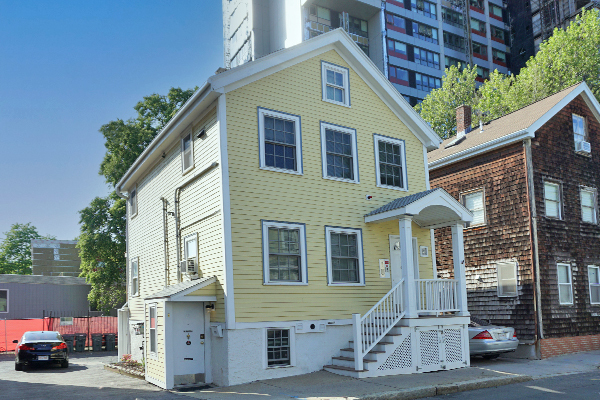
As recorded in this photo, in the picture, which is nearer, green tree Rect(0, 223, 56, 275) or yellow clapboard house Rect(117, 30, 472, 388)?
yellow clapboard house Rect(117, 30, 472, 388)

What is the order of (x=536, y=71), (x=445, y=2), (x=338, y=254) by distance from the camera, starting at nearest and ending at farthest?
(x=338, y=254)
(x=536, y=71)
(x=445, y=2)

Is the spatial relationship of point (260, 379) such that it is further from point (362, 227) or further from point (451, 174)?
point (451, 174)

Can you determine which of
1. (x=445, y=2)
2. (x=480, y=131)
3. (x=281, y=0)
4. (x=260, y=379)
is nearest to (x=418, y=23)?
(x=445, y=2)

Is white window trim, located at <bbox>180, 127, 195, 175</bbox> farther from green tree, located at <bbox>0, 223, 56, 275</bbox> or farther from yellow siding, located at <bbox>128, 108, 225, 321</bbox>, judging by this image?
green tree, located at <bbox>0, 223, 56, 275</bbox>

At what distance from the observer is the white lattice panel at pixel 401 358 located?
1282 centimetres

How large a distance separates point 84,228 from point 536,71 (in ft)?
94.4

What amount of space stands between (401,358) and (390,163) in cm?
592

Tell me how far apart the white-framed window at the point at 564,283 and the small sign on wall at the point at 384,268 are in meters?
6.43

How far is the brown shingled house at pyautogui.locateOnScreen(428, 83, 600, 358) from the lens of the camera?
17156 millimetres

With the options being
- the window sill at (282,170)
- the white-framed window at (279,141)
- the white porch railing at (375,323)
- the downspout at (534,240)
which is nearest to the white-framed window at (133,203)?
the white-framed window at (279,141)

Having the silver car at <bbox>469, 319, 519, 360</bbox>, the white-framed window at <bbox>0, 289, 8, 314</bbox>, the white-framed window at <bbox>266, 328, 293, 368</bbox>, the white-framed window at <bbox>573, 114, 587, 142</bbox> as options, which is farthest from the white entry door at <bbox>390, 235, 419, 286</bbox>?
the white-framed window at <bbox>0, 289, 8, 314</bbox>

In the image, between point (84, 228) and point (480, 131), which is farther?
point (84, 228)

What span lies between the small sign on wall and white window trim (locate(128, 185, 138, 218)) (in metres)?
10.0

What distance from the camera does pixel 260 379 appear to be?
12.4 m
